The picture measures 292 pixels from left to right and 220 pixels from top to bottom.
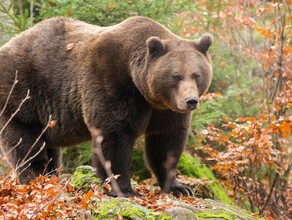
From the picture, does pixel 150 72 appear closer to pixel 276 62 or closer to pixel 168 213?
pixel 168 213

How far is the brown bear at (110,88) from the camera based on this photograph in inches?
282

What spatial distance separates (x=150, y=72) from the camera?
725 centimetres

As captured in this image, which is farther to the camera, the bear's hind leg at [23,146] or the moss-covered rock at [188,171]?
the moss-covered rock at [188,171]

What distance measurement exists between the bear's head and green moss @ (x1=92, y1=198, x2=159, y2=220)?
1280 mm

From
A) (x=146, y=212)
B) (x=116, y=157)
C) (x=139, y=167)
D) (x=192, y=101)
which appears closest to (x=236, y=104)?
(x=139, y=167)

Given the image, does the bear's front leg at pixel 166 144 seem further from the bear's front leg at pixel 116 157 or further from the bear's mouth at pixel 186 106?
the bear's mouth at pixel 186 106

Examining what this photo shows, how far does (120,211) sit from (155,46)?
212cm

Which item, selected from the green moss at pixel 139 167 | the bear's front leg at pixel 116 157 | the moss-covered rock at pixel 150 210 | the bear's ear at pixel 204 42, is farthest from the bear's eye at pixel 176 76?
the green moss at pixel 139 167

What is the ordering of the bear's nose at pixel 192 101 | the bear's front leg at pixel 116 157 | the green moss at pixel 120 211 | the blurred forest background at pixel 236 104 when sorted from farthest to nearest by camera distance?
the blurred forest background at pixel 236 104 → the bear's front leg at pixel 116 157 → the bear's nose at pixel 192 101 → the green moss at pixel 120 211

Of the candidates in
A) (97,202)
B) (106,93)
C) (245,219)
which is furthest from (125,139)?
(245,219)

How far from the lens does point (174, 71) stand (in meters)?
7.10

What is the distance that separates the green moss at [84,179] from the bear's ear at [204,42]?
2.02 meters

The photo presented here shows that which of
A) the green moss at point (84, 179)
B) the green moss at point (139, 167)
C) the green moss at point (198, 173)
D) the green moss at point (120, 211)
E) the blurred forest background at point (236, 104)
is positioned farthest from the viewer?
the green moss at point (139, 167)

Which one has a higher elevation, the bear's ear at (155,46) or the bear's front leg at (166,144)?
the bear's ear at (155,46)
